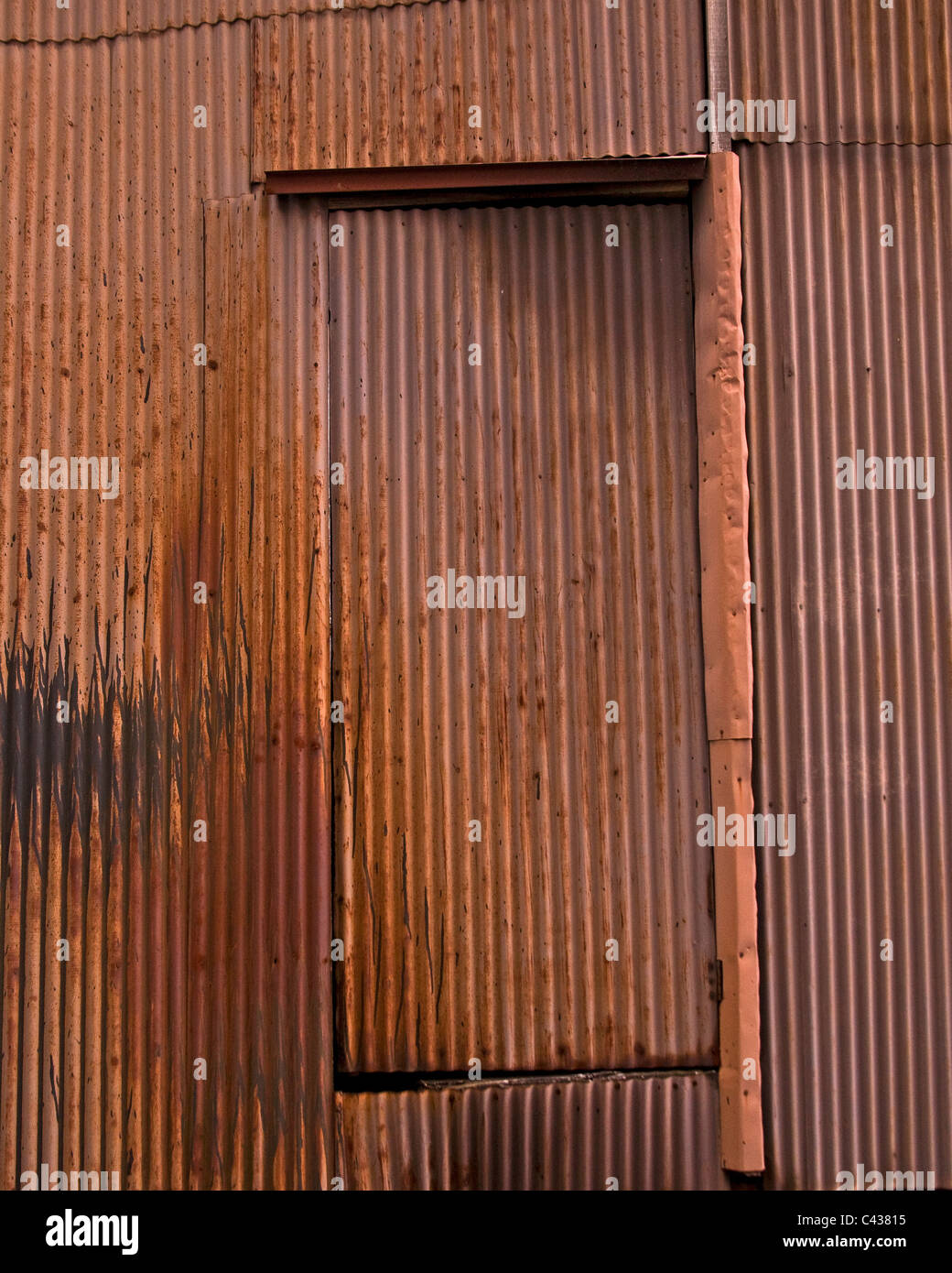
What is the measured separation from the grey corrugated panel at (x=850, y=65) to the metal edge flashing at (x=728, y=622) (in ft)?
1.80

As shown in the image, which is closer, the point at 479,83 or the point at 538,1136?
the point at 538,1136

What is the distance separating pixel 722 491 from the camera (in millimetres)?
4066

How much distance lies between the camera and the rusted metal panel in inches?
155

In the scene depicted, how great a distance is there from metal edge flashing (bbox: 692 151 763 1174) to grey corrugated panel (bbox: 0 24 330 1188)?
194 centimetres

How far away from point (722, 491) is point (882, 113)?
7.08 feet

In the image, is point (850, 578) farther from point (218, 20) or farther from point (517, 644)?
point (218, 20)

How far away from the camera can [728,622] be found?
4027 mm

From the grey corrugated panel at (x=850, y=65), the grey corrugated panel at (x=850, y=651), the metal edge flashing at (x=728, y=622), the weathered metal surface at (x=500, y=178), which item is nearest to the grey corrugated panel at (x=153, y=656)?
the weathered metal surface at (x=500, y=178)

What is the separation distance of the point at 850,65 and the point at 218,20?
3.26 m

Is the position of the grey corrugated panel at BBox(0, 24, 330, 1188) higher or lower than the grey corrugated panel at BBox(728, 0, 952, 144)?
lower

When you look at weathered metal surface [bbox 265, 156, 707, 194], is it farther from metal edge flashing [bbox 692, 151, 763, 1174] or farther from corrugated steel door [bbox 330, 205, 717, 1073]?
metal edge flashing [bbox 692, 151, 763, 1174]

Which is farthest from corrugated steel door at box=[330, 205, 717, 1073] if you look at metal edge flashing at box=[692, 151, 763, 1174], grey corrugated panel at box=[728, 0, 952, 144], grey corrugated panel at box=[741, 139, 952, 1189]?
grey corrugated panel at box=[728, 0, 952, 144]

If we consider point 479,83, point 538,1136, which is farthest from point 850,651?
point 479,83

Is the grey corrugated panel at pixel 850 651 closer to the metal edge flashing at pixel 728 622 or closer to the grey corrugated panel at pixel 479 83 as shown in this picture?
the metal edge flashing at pixel 728 622
